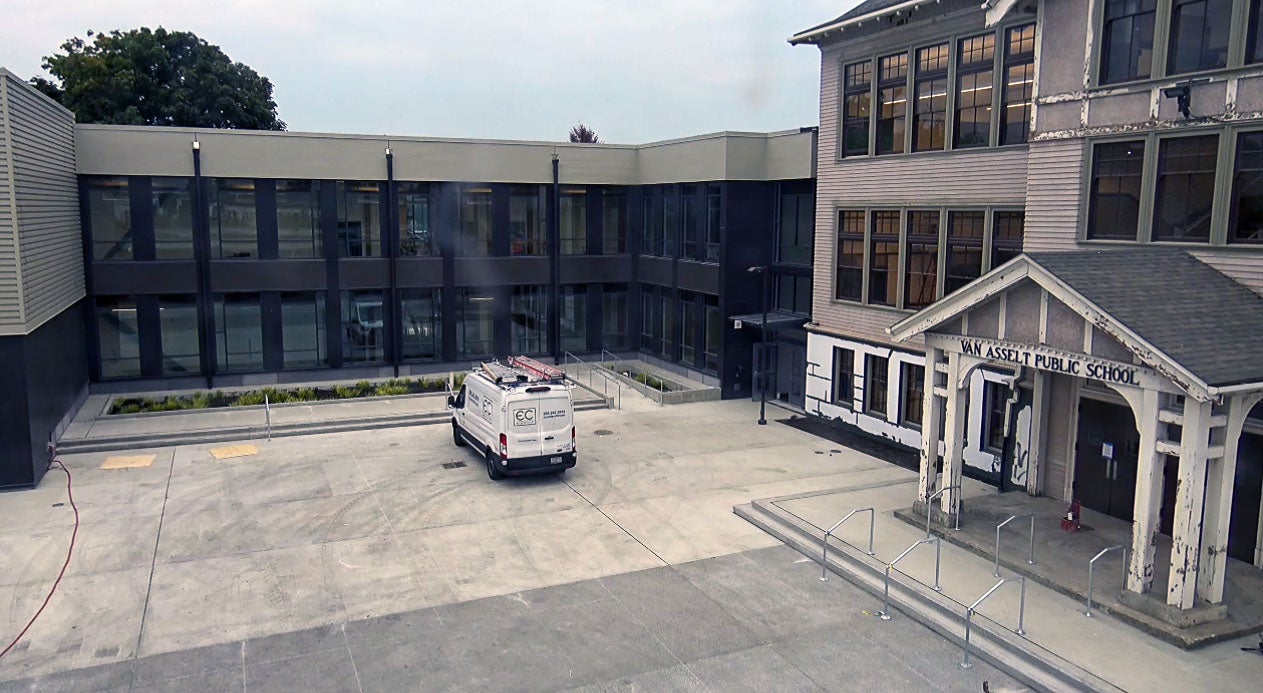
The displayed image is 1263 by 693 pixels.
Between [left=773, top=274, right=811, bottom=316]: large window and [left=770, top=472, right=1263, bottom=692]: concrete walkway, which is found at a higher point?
[left=773, top=274, right=811, bottom=316]: large window

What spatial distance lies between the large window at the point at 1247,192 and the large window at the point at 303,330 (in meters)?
27.0

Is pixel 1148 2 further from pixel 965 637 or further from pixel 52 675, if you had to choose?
pixel 52 675

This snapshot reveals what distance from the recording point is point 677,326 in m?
33.5

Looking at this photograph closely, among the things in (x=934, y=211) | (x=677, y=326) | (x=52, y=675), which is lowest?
(x=52, y=675)

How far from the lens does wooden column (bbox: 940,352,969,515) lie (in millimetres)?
17188

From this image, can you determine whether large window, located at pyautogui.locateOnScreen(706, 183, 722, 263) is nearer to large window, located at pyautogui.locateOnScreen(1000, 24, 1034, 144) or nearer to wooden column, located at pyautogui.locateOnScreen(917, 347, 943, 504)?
large window, located at pyautogui.locateOnScreen(1000, 24, 1034, 144)

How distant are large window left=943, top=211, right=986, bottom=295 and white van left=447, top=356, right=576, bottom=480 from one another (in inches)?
393

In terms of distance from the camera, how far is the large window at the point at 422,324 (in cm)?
3341

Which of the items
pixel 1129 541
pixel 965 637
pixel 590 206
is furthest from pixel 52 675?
pixel 590 206

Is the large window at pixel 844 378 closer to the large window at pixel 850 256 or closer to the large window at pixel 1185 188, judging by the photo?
the large window at pixel 850 256

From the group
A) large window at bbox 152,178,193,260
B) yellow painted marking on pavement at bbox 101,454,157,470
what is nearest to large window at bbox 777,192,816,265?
large window at bbox 152,178,193,260

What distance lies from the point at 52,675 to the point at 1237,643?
16.5 m

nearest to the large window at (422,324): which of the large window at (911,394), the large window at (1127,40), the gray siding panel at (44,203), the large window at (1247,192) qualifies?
the gray siding panel at (44,203)

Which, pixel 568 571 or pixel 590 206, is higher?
pixel 590 206
